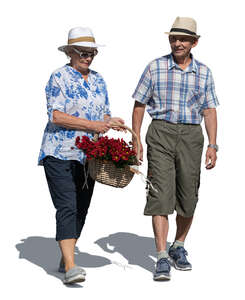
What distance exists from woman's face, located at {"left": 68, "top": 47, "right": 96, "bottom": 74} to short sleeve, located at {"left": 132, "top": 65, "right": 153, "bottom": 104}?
70 centimetres

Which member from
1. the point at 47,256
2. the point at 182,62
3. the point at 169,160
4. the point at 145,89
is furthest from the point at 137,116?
the point at 47,256

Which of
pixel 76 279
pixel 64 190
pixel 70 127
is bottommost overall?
pixel 76 279

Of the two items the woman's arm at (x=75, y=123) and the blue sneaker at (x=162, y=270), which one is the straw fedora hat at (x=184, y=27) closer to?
the woman's arm at (x=75, y=123)

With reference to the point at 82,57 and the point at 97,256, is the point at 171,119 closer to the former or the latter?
the point at 82,57

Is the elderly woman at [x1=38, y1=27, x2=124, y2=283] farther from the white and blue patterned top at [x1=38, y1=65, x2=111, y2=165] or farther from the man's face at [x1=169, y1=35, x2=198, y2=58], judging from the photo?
the man's face at [x1=169, y1=35, x2=198, y2=58]

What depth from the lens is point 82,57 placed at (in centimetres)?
791

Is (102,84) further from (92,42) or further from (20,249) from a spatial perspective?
(20,249)

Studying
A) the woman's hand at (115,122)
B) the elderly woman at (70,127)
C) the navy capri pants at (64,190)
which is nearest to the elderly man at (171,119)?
the woman's hand at (115,122)

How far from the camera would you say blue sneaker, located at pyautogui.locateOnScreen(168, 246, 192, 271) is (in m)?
8.63

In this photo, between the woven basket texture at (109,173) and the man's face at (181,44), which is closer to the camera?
the woven basket texture at (109,173)

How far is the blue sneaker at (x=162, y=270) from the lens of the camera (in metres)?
8.11

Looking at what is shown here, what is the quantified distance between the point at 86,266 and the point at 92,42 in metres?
2.44

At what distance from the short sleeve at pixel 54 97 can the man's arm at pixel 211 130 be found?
172 cm

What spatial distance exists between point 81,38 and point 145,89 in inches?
36.8
